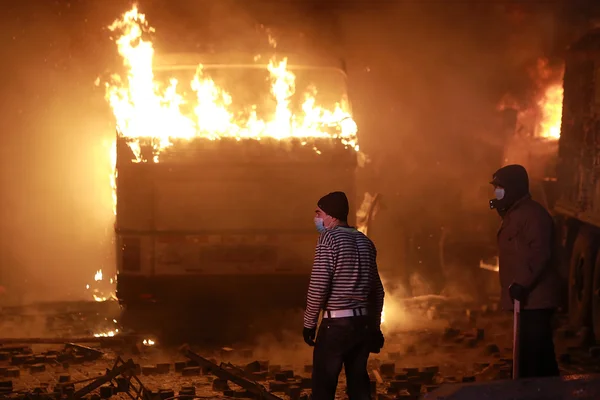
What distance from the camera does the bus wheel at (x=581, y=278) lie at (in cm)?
1045

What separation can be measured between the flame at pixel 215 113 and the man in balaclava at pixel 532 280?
132 inches

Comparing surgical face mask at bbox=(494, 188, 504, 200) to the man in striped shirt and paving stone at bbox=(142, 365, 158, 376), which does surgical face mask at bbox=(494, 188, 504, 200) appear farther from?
paving stone at bbox=(142, 365, 158, 376)

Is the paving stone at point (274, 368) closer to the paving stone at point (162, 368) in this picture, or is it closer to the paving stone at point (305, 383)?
the paving stone at point (305, 383)

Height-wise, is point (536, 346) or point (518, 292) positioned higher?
point (518, 292)

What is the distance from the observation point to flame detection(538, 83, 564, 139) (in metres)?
18.6

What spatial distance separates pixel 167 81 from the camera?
10273 millimetres

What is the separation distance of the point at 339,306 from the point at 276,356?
369 centimetres

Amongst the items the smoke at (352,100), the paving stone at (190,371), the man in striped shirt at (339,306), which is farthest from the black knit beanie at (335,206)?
the smoke at (352,100)

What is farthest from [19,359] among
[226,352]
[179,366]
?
A: [226,352]

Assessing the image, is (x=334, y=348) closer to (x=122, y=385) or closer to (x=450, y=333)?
(x=122, y=385)

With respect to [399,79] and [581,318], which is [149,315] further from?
[399,79]

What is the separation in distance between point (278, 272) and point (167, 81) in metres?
2.56

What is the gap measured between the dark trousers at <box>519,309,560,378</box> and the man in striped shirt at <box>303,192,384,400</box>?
1.30 m

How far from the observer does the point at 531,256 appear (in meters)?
6.62
